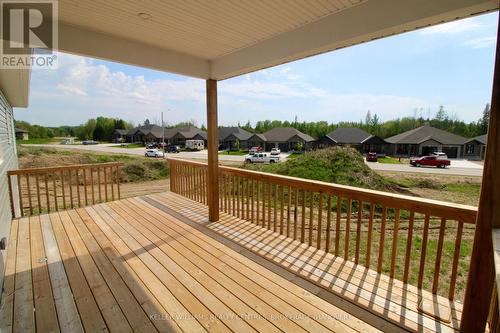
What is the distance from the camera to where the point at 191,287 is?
223cm

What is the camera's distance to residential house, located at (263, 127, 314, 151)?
39.2m

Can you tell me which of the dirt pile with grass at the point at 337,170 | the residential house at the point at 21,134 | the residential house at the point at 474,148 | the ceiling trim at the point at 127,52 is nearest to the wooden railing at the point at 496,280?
the ceiling trim at the point at 127,52

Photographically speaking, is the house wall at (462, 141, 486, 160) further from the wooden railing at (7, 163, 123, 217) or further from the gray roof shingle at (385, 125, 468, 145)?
the wooden railing at (7, 163, 123, 217)

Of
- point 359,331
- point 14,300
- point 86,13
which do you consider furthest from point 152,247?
point 86,13

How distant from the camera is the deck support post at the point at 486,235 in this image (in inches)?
56.3

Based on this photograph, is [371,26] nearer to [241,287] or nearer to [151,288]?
[241,287]

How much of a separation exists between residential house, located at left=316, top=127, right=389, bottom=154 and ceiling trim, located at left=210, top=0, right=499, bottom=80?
34.6 metres

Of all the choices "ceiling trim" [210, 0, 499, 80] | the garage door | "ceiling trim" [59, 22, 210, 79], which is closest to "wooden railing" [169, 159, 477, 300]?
"ceiling trim" [210, 0, 499, 80]

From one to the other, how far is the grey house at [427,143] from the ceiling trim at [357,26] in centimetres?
3555

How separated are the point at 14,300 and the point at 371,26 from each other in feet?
12.5

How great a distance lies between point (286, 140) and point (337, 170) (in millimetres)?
30150

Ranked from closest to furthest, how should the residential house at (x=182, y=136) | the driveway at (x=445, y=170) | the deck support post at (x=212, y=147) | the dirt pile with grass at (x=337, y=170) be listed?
the deck support post at (x=212, y=147) < the dirt pile with grass at (x=337, y=170) < the driveway at (x=445, y=170) < the residential house at (x=182, y=136)

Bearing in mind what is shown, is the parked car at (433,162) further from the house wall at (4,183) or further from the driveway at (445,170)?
the house wall at (4,183)

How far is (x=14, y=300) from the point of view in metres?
2.02
